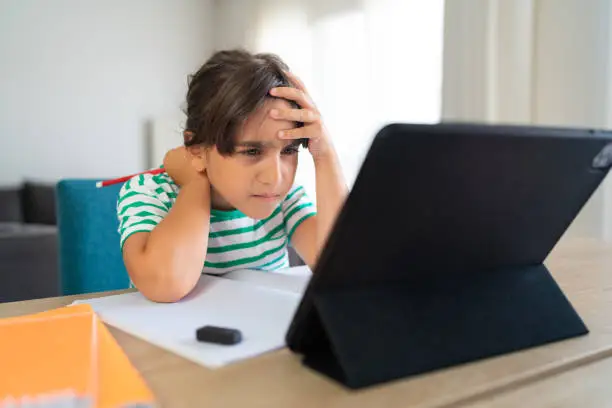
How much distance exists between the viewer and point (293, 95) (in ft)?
2.79

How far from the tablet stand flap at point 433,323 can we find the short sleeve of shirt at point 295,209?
636mm

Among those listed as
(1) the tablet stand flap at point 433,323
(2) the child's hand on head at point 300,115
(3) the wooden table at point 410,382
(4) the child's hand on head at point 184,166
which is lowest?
(3) the wooden table at point 410,382

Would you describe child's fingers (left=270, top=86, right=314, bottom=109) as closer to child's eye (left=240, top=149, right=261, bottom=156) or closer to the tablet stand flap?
child's eye (left=240, top=149, right=261, bottom=156)

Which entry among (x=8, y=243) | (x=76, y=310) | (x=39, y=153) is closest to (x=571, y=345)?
(x=76, y=310)

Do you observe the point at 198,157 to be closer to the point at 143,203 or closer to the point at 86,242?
the point at 143,203

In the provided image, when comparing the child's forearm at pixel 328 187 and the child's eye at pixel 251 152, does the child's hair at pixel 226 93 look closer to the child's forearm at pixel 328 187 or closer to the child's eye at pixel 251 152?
the child's eye at pixel 251 152

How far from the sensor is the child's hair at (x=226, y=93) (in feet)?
2.77

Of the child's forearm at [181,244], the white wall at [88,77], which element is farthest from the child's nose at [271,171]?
the white wall at [88,77]

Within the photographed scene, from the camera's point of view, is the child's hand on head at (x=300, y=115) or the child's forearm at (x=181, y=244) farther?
the child's hand on head at (x=300, y=115)

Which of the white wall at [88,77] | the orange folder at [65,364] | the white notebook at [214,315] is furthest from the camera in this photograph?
the white wall at [88,77]

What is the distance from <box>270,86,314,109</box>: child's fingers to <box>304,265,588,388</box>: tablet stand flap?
17.1 inches

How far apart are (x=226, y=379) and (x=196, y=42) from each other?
193 inches

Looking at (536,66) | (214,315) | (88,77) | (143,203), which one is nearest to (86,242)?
(143,203)

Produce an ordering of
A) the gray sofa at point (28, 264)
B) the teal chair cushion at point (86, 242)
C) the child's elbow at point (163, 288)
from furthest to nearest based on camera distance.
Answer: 1. the gray sofa at point (28, 264)
2. the teal chair cushion at point (86, 242)
3. the child's elbow at point (163, 288)
